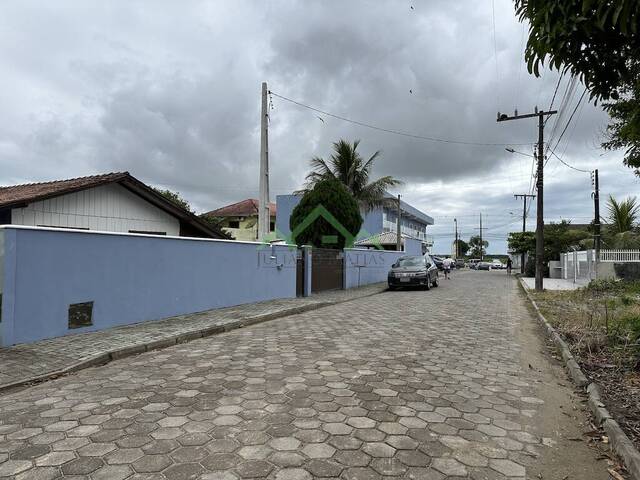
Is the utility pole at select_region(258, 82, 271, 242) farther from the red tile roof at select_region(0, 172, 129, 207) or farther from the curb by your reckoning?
the curb

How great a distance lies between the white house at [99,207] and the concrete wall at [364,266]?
654 centimetres

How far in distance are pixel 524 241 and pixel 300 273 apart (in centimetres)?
2788

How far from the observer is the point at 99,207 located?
11562mm

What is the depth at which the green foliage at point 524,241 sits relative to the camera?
115 feet

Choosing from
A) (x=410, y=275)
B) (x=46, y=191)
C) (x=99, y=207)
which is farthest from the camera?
(x=410, y=275)

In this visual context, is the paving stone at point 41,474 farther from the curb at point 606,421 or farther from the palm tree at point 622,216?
the palm tree at point 622,216

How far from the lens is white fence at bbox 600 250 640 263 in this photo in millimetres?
19156

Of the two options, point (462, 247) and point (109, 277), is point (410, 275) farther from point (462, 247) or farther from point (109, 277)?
point (462, 247)

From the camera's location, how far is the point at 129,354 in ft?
21.0

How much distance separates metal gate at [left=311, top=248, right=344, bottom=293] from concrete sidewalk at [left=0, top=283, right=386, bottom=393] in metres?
5.22

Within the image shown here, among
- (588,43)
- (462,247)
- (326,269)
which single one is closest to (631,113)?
(588,43)

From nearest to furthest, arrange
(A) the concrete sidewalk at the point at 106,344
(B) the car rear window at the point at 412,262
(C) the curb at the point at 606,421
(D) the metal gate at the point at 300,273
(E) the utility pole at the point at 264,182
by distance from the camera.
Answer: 1. (C) the curb at the point at 606,421
2. (A) the concrete sidewalk at the point at 106,344
3. (E) the utility pole at the point at 264,182
4. (D) the metal gate at the point at 300,273
5. (B) the car rear window at the point at 412,262

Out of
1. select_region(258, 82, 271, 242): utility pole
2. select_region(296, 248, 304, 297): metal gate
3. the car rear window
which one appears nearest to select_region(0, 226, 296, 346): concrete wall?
select_region(258, 82, 271, 242): utility pole

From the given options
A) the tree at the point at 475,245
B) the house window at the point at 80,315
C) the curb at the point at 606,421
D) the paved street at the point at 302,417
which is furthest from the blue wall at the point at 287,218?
the tree at the point at 475,245
